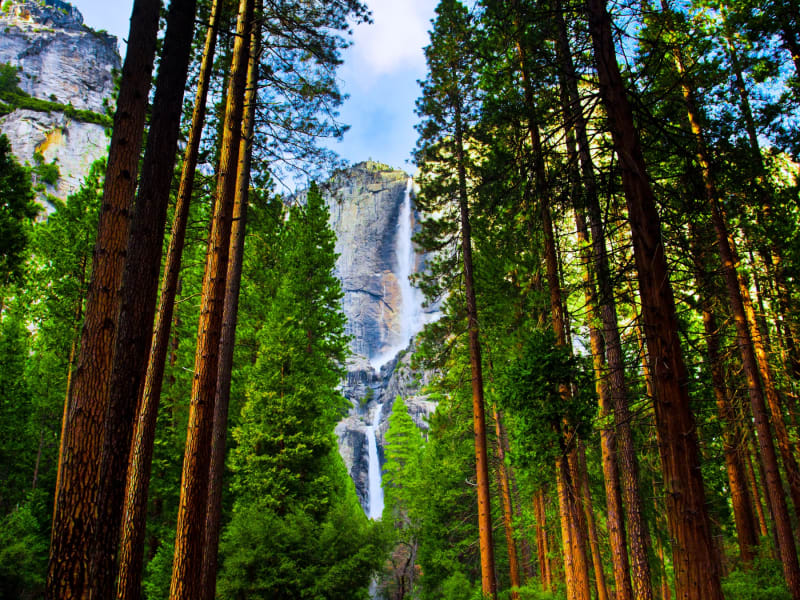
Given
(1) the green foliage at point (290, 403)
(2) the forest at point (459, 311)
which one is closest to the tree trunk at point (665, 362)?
(2) the forest at point (459, 311)

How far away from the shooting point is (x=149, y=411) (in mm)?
5449

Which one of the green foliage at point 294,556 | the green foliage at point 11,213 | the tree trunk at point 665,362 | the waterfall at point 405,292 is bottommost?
the green foliage at point 294,556

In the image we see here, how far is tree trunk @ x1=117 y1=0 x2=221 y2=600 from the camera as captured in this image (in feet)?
15.1

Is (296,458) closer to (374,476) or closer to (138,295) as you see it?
(138,295)

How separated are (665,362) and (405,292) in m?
75.2

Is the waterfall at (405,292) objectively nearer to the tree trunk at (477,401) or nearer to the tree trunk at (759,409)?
the tree trunk at (477,401)

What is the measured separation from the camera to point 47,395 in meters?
16.7

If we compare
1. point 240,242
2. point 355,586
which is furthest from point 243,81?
point 355,586

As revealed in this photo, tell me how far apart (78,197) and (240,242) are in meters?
7.58

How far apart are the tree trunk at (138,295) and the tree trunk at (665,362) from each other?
405 centimetres

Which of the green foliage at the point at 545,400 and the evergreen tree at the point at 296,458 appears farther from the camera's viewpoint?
the evergreen tree at the point at 296,458

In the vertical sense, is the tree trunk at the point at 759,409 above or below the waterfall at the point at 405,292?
below

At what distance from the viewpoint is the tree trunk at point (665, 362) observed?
262 cm

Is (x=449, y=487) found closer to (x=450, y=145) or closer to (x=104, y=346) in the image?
(x=450, y=145)
